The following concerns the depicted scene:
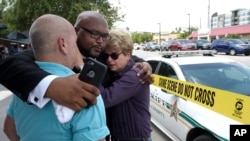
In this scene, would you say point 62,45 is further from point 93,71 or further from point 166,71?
Answer: point 166,71

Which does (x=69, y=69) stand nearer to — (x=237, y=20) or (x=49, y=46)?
(x=49, y=46)

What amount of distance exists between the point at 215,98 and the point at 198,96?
38 cm

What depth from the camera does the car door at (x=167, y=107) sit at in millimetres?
4402

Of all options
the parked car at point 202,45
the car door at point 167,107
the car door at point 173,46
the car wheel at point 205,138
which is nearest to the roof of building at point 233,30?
the car door at point 173,46

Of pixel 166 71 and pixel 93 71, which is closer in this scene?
pixel 93 71

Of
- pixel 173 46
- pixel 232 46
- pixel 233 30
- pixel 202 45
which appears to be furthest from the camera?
pixel 233 30

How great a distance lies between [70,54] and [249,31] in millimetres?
57010

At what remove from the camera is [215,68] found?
4.98 meters

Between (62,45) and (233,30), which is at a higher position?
(62,45)

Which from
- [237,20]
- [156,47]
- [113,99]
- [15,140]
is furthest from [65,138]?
[237,20]

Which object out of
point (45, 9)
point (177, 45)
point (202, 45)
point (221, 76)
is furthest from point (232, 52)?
point (221, 76)

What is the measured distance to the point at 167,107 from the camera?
15.8ft

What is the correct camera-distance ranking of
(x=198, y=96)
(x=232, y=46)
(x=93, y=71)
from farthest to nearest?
(x=232, y=46)
(x=198, y=96)
(x=93, y=71)

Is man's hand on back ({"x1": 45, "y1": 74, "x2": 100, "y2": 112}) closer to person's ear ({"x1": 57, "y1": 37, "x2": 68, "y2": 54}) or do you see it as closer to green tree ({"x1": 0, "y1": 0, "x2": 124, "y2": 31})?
person's ear ({"x1": 57, "y1": 37, "x2": 68, "y2": 54})
